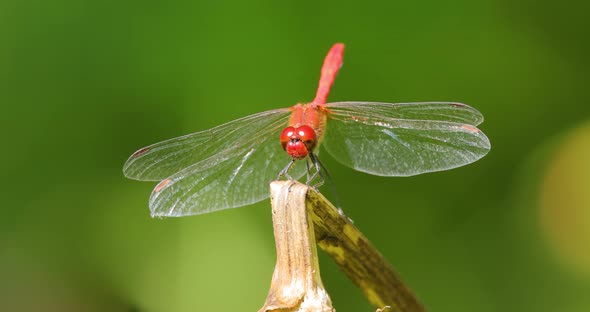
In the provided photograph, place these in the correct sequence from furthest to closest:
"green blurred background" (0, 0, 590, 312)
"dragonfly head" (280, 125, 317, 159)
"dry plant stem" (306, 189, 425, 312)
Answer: "green blurred background" (0, 0, 590, 312), "dragonfly head" (280, 125, 317, 159), "dry plant stem" (306, 189, 425, 312)

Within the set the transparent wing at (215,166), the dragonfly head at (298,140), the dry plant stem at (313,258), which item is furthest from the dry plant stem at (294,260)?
the transparent wing at (215,166)

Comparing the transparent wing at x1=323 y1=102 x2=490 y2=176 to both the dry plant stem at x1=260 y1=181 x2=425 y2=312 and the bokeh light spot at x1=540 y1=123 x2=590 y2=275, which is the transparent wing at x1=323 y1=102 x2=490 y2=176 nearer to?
the bokeh light spot at x1=540 y1=123 x2=590 y2=275

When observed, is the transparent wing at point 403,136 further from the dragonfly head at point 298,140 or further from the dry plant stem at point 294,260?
the dry plant stem at point 294,260

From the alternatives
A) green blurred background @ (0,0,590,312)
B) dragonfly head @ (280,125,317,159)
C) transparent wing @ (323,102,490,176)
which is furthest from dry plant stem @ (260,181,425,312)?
green blurred background @ (0,0,590,312)

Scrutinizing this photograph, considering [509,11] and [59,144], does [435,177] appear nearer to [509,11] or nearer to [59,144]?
[509,11]

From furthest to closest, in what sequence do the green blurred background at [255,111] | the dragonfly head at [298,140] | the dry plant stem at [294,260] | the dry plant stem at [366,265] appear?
the green blurred background at [255,111], the dragonfly head at [298,140], the dry plant stem at [366,265], the dry plant stem at [294,260]

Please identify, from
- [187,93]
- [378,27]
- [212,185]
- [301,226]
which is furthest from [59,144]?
[301,226]

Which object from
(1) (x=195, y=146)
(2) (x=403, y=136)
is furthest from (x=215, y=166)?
(2) (x=403, y=136)
